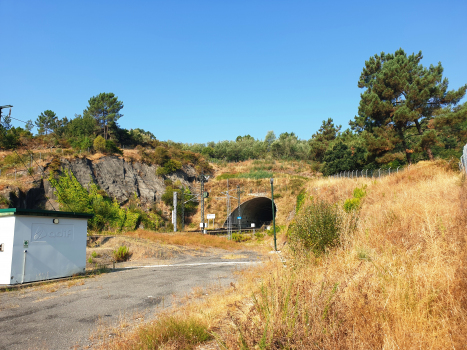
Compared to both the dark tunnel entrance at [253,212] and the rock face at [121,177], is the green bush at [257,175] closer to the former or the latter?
the dark tunnel entrance at [253,212]

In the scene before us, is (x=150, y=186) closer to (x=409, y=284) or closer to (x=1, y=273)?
(x=1, y=273)

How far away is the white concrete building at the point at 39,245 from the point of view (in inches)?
442

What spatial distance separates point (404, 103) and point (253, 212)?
111 feet

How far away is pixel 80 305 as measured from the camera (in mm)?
8359

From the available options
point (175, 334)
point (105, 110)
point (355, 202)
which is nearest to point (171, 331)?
point (175, 334)

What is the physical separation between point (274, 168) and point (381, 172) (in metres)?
44.5

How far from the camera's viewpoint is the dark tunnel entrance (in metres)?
50.2

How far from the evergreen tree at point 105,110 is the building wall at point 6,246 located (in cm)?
5290

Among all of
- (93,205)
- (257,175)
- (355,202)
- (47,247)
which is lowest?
(47,247)

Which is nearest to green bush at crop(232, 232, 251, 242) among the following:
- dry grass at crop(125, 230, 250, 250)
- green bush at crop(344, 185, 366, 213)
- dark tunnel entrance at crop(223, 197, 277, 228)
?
dry grass at crop(125, 230, 250, 250)

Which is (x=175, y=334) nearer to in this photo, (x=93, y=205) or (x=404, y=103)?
(x=404, y=103)

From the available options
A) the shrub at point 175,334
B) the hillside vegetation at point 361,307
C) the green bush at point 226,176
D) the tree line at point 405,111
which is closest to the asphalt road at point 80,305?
the shrub at point 175,334

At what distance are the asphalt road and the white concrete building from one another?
1.03 meters

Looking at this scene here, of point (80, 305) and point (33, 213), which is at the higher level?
point (33, 213)
